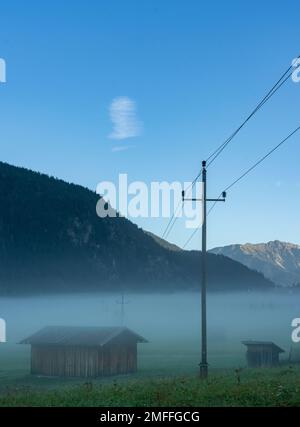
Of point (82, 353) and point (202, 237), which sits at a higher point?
point (202, 237)

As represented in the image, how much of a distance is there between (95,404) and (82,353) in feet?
132

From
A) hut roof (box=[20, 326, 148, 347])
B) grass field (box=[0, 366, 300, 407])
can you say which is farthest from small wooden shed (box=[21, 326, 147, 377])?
grass field (box=[0, 366, 300, 407])

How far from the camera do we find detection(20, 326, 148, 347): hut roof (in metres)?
61.2

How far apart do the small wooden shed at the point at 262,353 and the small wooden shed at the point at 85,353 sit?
474 inches

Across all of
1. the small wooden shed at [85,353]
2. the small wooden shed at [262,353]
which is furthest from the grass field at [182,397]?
the small wooden shed at [262,353]

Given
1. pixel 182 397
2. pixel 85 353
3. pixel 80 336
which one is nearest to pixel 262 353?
pixel 85 353

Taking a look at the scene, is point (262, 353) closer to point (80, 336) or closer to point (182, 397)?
point (80, 336)

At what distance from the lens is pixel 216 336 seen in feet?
445

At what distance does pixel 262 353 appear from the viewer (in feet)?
212

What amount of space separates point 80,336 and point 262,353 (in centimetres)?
1883

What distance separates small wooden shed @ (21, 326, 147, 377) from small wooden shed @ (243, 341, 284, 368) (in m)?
12.0
